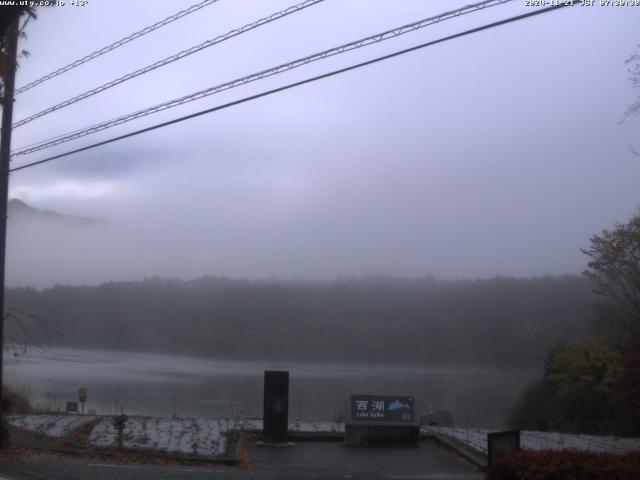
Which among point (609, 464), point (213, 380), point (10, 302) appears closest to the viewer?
point (609, 464)

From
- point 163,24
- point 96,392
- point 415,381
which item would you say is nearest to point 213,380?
point 96,392

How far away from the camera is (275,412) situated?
60.4 feet

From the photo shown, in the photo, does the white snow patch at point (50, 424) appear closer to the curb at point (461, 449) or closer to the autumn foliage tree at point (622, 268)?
the curb at point (461, 449)

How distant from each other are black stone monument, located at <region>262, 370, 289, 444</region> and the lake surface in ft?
39.5

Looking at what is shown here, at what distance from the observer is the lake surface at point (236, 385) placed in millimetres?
38781

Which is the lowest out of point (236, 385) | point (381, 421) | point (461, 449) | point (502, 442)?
point (236, 385)

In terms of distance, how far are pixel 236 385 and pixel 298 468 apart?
3335 centimetres

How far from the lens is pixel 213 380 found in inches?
2032

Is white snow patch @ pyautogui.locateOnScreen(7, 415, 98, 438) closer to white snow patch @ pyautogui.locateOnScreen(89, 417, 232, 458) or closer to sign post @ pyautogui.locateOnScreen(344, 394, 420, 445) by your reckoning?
white snow patch @ pyautogui.locateOnScreen(89, 417, 232, 458)

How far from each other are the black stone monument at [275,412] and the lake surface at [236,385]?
12.0 metres

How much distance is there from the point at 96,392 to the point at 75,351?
34623 mm

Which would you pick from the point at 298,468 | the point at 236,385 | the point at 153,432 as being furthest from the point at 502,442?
the point at 236,385

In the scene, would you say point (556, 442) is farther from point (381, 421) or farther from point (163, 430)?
point (163, 430)

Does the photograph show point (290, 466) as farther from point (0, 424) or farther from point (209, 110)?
point (209, 110)
